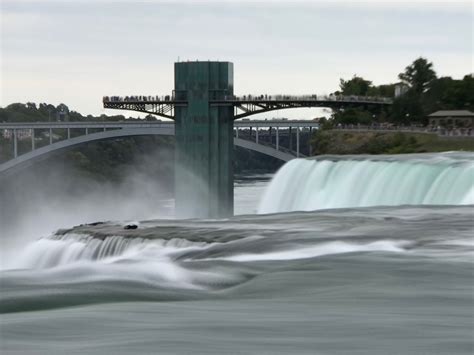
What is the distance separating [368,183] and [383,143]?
29399 millimetres

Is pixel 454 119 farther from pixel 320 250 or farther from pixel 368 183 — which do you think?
pixel 320 250

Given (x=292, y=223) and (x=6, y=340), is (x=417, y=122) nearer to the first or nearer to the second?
(x=292, y=223)

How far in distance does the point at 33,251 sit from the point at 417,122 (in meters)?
57.3

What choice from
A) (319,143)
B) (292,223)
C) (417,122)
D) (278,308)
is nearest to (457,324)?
(278,308)

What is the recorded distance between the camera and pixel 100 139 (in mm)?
81500

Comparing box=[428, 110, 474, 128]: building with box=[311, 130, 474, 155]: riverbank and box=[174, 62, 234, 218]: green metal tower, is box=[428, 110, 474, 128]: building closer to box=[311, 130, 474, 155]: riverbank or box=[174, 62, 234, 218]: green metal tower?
box=[311, 130, 474, 155]: riverbank

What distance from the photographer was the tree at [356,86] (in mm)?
96125

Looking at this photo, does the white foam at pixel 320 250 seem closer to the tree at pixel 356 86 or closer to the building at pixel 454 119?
the building at pixel 454 119

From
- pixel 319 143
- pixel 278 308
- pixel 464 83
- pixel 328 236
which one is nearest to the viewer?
pixel 278 308

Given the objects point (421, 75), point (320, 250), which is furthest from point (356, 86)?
point (320, 250)

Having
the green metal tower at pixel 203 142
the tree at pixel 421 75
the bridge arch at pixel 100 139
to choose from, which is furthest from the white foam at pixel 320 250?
the tree at pixel 421 75

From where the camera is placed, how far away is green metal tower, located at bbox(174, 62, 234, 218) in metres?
68.1

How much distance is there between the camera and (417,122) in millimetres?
83125

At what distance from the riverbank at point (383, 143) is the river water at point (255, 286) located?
30.0 metres
